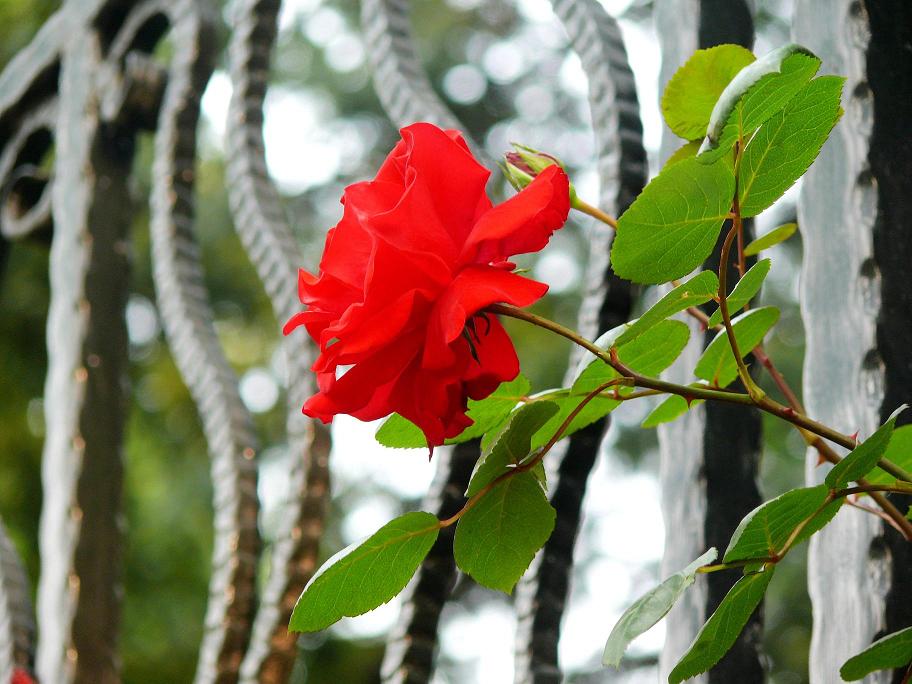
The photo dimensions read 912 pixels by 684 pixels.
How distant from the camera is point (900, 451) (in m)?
0.45

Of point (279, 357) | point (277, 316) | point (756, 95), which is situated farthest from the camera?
point (279, 357)

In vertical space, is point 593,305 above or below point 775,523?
above

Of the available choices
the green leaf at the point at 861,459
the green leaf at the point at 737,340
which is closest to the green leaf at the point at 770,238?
the green leaf at the point at 737,340

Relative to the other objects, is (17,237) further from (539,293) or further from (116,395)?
(539,293)

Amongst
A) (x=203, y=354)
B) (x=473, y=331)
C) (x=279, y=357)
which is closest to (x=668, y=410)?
(x=473, y=331)

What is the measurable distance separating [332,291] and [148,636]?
155 inches

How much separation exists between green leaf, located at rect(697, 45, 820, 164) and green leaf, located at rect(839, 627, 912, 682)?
0.61 feet

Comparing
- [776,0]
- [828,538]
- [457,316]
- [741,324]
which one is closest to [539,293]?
[457,316]

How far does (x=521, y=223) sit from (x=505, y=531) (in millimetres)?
112

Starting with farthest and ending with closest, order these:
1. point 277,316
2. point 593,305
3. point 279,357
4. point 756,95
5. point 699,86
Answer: point 279,357 → point 277,316 → point 593,305 → point 699,86 → point 756,95

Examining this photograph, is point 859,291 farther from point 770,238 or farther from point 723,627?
point 723,627

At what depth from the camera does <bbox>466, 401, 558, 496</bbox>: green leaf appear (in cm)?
37

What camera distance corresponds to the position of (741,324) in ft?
1.48

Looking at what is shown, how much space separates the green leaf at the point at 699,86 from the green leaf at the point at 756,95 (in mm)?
91
